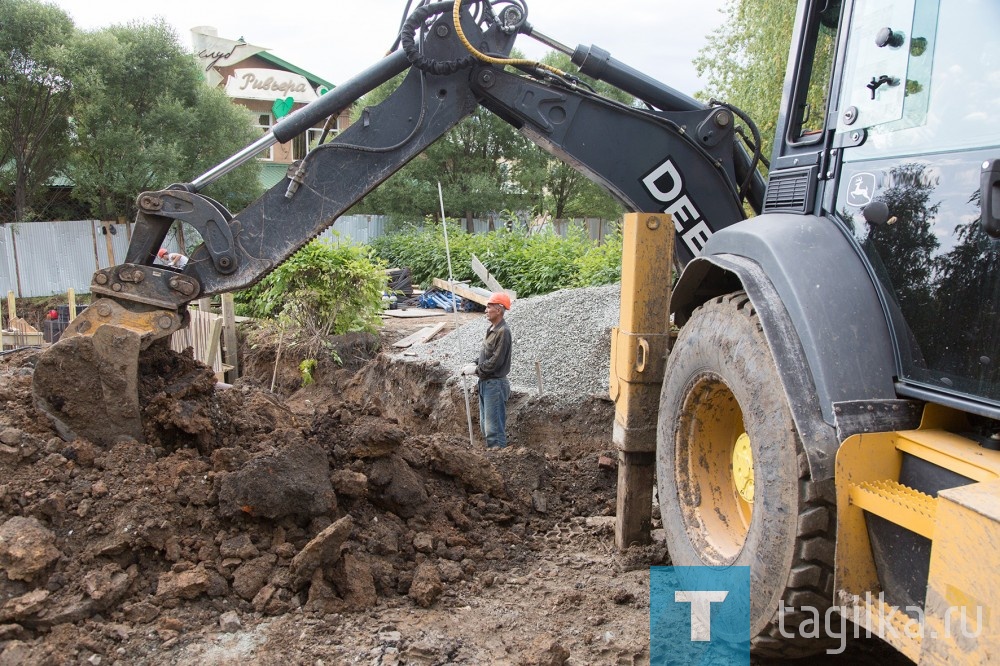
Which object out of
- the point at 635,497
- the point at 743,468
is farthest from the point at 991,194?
the point at 635,497

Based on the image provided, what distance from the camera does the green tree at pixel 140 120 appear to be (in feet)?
65.9

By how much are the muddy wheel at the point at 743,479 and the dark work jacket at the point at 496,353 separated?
3761 mm

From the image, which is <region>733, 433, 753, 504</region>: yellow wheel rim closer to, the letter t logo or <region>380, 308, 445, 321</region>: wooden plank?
the letter t logo

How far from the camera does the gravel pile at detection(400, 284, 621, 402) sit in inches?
354

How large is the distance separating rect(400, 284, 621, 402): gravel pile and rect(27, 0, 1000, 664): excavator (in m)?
4.40

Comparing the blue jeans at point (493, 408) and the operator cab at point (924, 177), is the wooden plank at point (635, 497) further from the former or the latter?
the blue jeans at point (493, 408)

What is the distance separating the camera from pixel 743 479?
349cm

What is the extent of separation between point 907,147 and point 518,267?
15.2 meters

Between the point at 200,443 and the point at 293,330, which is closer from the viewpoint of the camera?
the point at 200,443

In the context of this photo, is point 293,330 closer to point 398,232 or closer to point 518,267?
point 518,267

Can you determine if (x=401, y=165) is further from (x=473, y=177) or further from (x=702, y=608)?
(x=473, y=177)

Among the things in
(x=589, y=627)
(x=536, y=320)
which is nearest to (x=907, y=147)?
(x=589, y=627)

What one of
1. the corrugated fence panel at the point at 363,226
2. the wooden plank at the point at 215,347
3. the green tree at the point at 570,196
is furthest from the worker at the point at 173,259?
the green tree at the point at 570,196

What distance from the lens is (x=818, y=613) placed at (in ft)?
8.83
